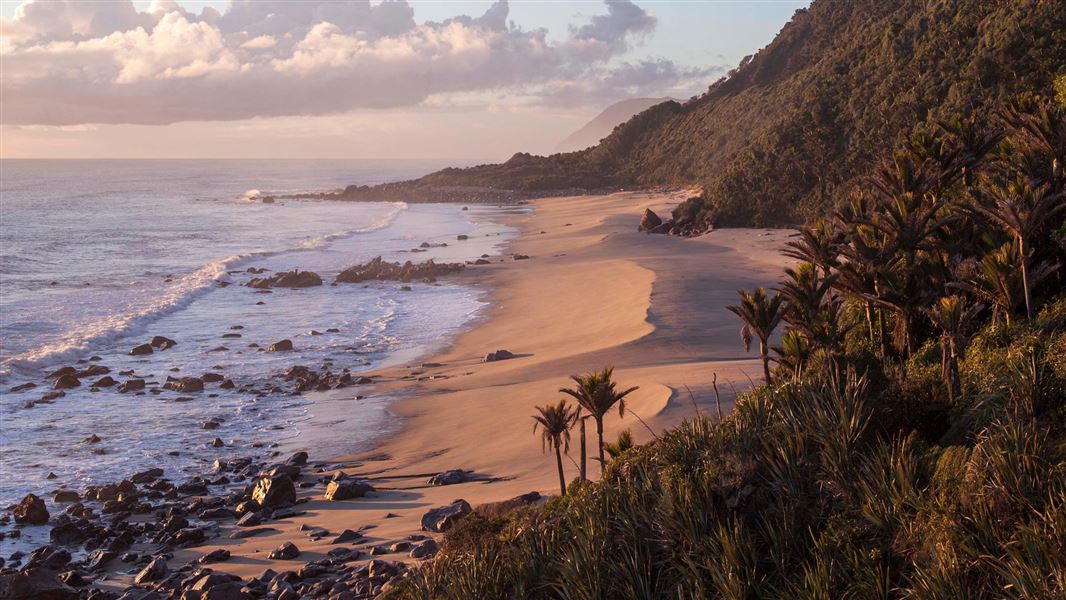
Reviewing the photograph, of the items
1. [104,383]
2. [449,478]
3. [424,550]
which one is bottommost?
[449,478]

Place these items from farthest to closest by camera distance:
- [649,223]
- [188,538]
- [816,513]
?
1. [649,223]
2. [188,538]
3. [816,513]

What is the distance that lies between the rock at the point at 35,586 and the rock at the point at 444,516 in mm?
6573

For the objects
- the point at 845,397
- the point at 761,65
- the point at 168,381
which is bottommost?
the point at 168,381

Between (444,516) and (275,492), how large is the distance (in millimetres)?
4549

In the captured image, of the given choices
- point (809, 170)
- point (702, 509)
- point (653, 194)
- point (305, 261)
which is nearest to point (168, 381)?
point (702, 509)

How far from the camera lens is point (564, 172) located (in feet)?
476

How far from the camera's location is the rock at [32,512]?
20.2 metres

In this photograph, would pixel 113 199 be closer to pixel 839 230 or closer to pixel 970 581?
pixel 839 230

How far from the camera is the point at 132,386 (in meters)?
31.5

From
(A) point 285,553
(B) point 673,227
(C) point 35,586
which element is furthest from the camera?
(B) point 673,227

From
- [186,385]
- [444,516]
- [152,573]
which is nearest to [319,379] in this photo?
[186,385]

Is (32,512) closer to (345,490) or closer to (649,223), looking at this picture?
(345,490)

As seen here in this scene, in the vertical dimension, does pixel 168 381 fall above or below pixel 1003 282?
below

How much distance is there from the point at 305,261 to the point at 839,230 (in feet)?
149
